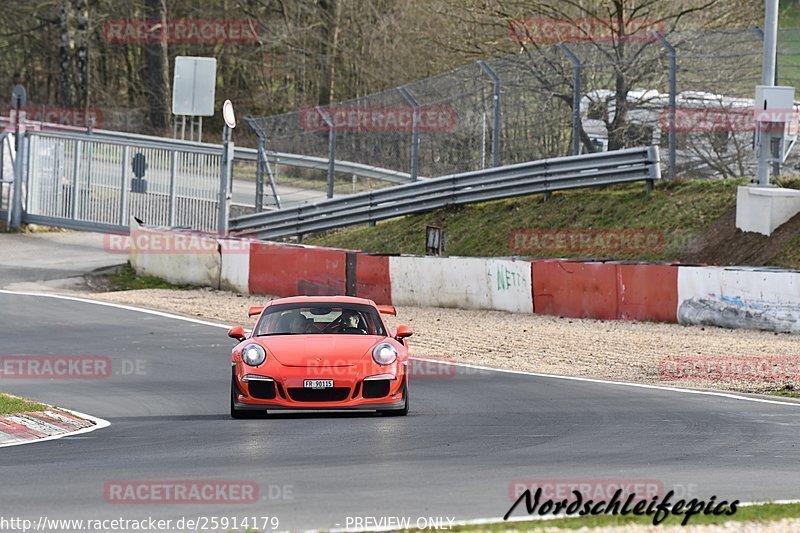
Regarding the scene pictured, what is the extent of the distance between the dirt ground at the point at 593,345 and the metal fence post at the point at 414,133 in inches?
226

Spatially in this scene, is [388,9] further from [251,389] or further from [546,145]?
[251,389]

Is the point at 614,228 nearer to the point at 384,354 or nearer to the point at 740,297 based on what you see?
the point at 740,297

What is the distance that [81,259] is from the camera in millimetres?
28016

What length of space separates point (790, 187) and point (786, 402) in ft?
32.5

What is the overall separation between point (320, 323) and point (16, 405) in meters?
2.86

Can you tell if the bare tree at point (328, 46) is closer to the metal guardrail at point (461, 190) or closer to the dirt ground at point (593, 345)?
the metal guardrail at point (461, 190)

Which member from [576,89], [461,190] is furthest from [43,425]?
[461,190]

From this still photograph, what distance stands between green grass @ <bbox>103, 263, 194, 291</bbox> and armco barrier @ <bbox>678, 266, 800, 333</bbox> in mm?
10041

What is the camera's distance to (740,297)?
18.2 metres

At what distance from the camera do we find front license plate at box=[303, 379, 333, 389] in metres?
11.3

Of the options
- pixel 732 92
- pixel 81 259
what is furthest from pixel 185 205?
pixel 732 92

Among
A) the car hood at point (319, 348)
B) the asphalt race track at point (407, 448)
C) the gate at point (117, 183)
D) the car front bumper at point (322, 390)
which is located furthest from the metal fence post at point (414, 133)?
the car front bumper at point (322, 390)

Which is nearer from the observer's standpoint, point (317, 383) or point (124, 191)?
point (317, 383)

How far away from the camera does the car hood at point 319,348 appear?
1141cm
